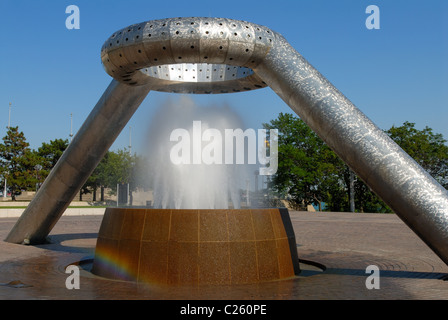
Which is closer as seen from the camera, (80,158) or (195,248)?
(195,248)

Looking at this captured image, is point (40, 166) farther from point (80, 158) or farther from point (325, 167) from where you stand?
point (80, 158)

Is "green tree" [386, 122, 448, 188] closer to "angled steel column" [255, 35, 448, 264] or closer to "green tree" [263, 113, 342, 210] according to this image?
"green tree" [263, 113, 342, 210]

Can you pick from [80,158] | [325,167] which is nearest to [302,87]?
[80,158]

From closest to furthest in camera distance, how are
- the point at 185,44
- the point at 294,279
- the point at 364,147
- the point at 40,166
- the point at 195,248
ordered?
the point at 364,147 → the point at 185,44 → the point at 195,248 → the point at 294,279 → the point at 40,166

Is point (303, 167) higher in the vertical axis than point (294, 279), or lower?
higher

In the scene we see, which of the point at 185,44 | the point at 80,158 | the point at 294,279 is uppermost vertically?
the point at 185,44

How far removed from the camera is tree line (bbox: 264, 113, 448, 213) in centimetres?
4900

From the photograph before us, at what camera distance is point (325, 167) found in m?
49.4

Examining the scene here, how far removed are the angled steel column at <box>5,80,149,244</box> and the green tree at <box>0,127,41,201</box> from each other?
1732 inches

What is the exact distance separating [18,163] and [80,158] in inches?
1925

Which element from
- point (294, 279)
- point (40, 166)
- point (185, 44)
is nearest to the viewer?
point (185, 44)

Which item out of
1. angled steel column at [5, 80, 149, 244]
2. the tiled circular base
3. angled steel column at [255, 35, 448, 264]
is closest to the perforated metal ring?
angled steel column at [255, 35, 448, 264]

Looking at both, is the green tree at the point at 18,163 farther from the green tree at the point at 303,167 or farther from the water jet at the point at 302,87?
the water jet at the point at 302,87

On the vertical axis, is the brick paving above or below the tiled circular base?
below
